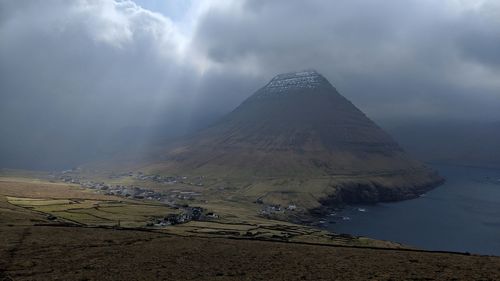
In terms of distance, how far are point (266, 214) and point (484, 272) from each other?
443ft

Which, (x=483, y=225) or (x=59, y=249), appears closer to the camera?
(x=59, y=249)

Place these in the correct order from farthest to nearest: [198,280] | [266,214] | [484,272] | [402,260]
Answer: [266,214] → [402,260] → [484,272] → [198,280]

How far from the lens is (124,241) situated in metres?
70.2

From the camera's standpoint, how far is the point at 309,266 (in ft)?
176

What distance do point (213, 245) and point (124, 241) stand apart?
14.7m

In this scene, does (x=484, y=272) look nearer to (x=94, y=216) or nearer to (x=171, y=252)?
(x=171, y=252)

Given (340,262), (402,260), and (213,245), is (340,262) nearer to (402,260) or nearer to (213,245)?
(402,260)

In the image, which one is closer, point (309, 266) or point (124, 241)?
point (309, 266)

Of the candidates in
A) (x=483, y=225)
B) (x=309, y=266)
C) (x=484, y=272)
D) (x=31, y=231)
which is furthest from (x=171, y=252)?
(x=483, y=225)

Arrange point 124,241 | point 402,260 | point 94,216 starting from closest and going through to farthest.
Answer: point 402,260 < point 124,241 < point 94,216

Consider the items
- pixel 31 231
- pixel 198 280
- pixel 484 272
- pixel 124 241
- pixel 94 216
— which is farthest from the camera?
pixel 94 216

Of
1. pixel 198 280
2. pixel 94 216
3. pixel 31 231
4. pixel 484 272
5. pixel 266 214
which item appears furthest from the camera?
pixel 266 214

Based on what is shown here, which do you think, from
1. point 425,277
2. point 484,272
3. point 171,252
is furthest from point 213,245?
point 484,272

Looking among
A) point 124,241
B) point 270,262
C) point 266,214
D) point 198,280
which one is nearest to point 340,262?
point 270,262
